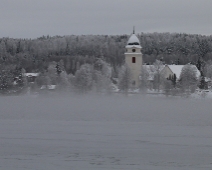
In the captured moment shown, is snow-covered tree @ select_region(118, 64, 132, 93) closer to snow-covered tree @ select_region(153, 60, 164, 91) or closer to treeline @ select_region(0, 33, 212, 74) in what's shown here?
snow-covered tree @ select_region(153, 60, 164, 91)

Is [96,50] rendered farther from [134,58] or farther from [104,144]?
[104,144]

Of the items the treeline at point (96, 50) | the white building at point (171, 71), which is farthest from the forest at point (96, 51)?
the white building at point (171, 71)

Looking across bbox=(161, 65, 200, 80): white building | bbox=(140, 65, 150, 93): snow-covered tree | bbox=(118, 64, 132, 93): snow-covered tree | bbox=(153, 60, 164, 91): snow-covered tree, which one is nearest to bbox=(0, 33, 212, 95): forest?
bbox=(161, 65, 200, 80): white building

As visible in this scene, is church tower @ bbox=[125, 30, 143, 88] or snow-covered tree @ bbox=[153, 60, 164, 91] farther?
church tower @ bbox=[125, 30, 143, 88]

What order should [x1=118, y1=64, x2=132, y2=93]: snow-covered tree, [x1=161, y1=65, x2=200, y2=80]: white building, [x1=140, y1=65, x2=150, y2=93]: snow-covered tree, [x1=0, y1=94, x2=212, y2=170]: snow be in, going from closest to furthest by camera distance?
[x1=0, y1=94, x2=212, y2=170]: snow
[x1=118, y1=64, x2=132, y2=93]: snow-covered tree
[x1=140, y1=65, x2=150, y2=93]: snow-covered tree
[x1=161, y1=65, x2=200, y2=80]: white building

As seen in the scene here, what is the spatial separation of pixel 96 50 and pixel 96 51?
1.10m

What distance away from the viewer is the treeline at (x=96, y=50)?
99.5 meters

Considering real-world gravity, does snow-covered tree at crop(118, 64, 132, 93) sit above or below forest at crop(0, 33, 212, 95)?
below

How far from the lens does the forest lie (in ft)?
322

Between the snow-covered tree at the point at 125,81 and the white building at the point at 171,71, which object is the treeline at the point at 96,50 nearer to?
the white building at the point at 171,71

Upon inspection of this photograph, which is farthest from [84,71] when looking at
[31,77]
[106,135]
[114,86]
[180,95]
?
[106,135]

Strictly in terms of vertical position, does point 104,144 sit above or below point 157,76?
below

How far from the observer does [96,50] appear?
115062 millimetres

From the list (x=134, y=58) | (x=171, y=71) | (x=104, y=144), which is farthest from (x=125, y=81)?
(x=104, y=144)
